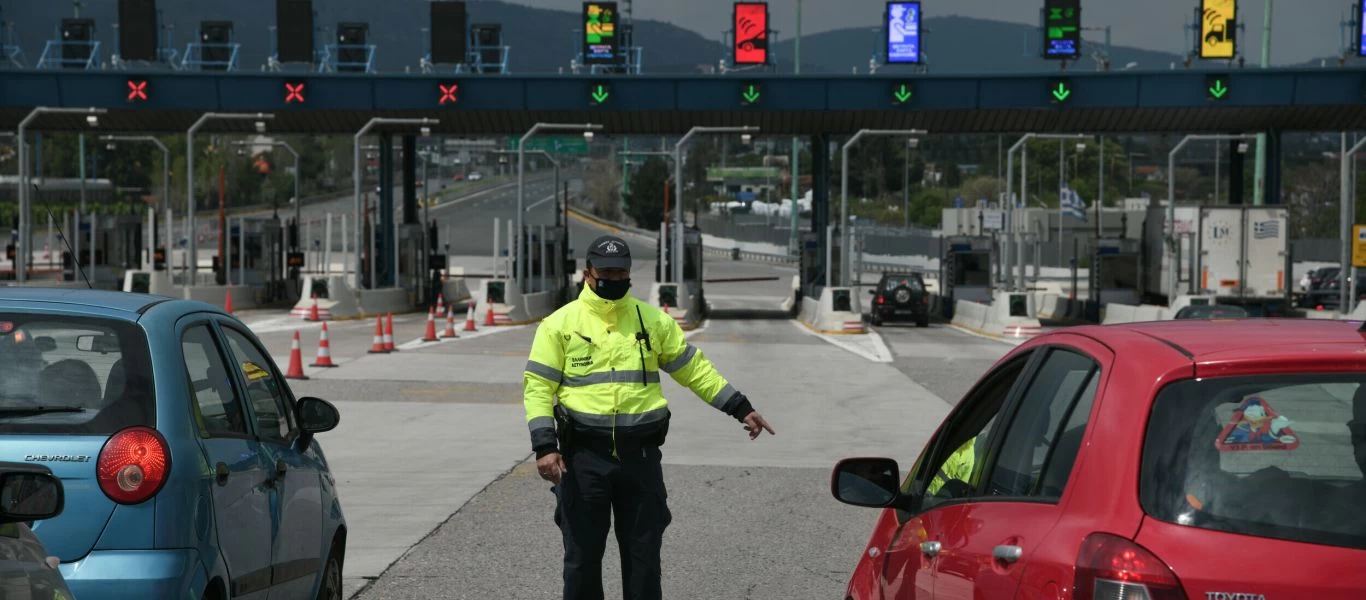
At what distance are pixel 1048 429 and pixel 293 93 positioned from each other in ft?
146

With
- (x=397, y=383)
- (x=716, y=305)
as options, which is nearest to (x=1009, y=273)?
(x=716, y=305)

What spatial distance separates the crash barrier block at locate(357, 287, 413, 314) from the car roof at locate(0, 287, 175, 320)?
4176 cm

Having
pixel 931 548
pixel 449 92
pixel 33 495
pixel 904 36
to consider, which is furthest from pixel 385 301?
pixel 33 495

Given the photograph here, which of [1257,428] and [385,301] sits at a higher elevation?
[1257,428]

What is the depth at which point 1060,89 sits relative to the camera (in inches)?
1834

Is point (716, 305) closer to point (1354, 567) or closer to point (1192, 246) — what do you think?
point (1192, 246)

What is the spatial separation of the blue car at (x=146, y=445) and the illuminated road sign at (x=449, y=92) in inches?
1629

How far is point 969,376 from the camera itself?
27.2 m

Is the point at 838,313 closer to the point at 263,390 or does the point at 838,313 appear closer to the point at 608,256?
the point at 608,256

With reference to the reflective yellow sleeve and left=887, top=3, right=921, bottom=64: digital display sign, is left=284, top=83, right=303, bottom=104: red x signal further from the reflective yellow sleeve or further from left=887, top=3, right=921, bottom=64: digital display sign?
the reflective yellow sleeve

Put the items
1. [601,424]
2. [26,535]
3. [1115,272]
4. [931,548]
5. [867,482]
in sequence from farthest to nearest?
1. [1115,272]
2. [601,424]
3. [867,482]
4. [931,548]
5. [26,535]

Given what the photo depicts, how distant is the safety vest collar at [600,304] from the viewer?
23.3 feet

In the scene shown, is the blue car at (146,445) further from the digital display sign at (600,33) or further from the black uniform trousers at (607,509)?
the digital display sign at (600,33)

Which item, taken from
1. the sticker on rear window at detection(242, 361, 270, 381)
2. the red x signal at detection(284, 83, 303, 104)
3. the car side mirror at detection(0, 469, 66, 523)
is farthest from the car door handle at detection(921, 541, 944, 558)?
the red x signal at detection(284, 83, 303, 104)
